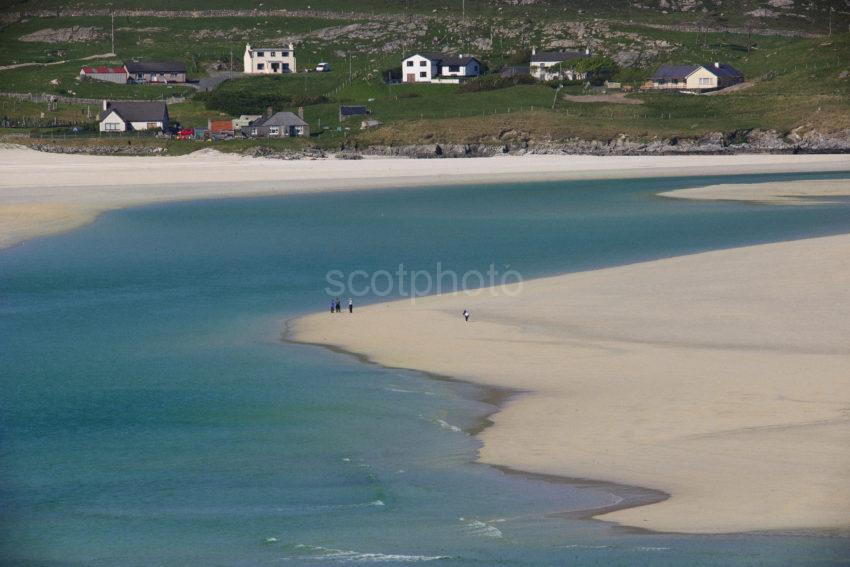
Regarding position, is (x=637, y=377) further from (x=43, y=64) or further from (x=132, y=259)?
(x=43, y=64)

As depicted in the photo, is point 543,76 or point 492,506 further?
point 543,76

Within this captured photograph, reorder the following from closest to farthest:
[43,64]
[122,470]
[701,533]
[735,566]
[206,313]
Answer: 1. [735,566]
2. [701,533]
3. [122,470]
4. [206,313]
5. [43,64]

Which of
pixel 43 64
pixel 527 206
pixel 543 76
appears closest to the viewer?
pixel 527 206

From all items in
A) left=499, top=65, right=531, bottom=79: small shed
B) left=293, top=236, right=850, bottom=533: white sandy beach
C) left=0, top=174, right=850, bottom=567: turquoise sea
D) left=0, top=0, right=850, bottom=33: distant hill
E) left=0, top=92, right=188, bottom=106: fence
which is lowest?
left=0, top=174, right=850, bottom=567: turquoise sea

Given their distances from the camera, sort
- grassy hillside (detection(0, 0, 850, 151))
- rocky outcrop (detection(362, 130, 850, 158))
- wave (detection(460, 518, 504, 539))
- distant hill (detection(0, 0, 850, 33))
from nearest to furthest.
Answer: wave (detection(460, 518, 504, 539))
rocky outcrop (detection(362, 130, 850, 158))
grassy hillside (detection(0, 0, 850, 151))
distant hill (detection(0, 0, 850, 33))

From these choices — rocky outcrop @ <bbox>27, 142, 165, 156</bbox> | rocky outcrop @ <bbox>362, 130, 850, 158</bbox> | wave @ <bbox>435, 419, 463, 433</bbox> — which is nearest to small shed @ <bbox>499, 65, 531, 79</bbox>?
rocky outcrop @ <bbox>362, 130, 850, 158</bbox>

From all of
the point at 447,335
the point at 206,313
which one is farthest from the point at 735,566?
Answer: the point at 206,313

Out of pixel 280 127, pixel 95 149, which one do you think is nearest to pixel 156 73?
pixel 95 149

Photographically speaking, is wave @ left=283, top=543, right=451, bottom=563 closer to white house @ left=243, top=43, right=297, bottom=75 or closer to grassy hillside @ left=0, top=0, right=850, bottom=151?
grassy hillside @ left=0, top=0, right=850, bottom=151
